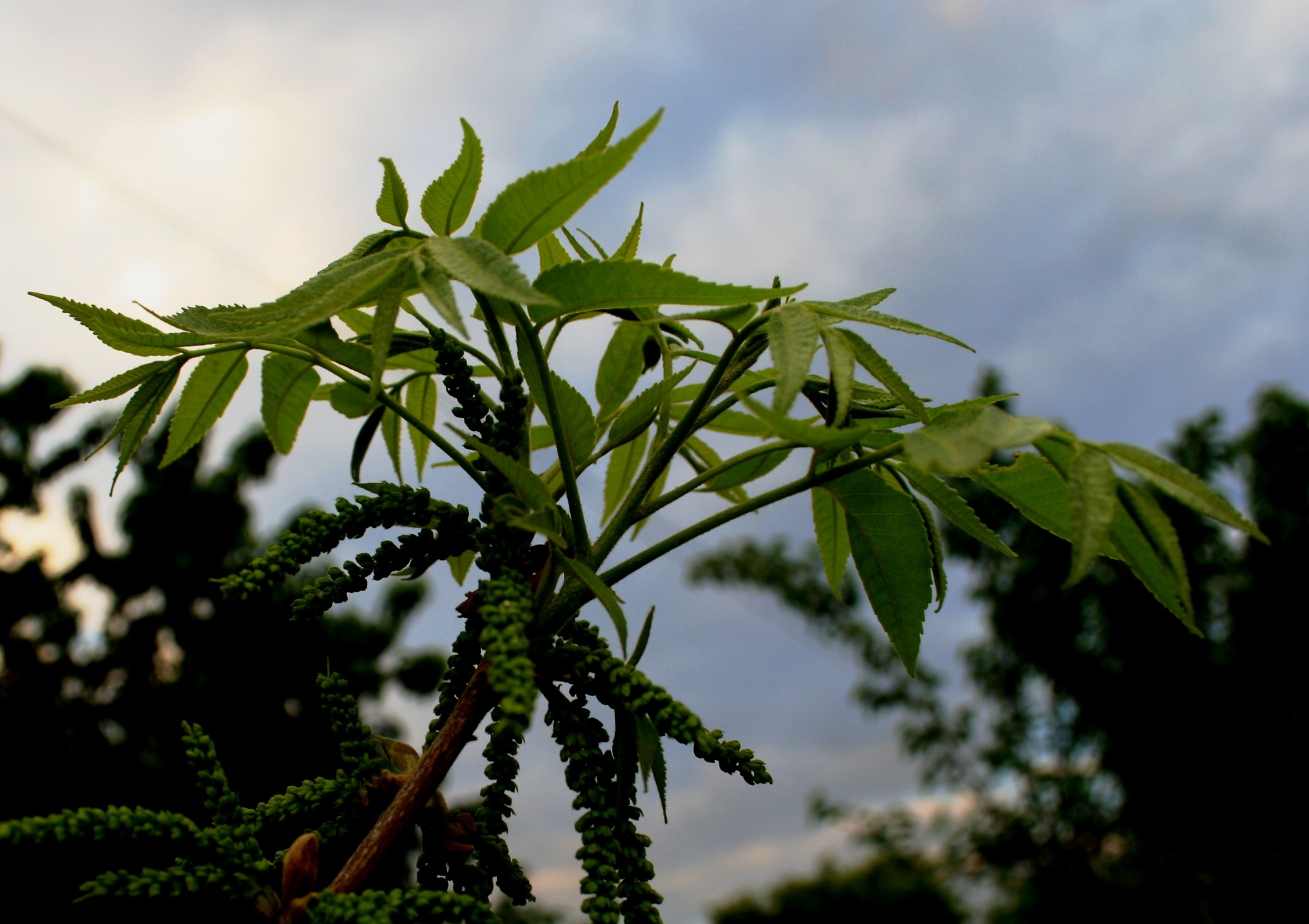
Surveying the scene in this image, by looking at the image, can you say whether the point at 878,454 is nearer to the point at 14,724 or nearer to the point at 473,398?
the point at 473,398

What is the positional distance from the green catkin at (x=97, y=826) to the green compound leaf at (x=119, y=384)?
33cm

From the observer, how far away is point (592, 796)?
53cm

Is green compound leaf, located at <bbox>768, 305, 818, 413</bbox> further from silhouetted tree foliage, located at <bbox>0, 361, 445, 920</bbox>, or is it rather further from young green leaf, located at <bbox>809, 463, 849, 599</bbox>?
silhouetted tree foliage, located at <bbox>0, 361, 445, 920</bbox>

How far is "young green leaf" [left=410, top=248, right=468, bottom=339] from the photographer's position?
52 centimetres

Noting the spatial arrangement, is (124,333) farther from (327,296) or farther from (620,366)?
(620,366)

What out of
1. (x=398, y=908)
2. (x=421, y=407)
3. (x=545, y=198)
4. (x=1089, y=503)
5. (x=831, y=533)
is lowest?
(x=398, y=908)

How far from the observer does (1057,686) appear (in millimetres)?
7078

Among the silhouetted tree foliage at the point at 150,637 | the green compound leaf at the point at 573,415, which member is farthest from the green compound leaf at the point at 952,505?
the silhouetted tree foliage at the point at 150,637

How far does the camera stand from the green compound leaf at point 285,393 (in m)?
0.77

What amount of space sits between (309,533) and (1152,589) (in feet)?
1.77

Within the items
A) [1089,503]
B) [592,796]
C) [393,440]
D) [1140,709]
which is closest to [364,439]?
[393,440]

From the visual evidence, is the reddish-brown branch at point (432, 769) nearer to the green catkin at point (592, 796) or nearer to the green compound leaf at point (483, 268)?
the green catkin at point (592, 796)

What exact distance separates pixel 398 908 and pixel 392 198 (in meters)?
0.46

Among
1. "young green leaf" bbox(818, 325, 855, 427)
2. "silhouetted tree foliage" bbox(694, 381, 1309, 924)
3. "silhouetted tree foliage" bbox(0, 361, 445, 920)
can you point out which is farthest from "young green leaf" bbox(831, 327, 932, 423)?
"silhouetted tree foliage" bbox(694, 381, 1309, 924)
